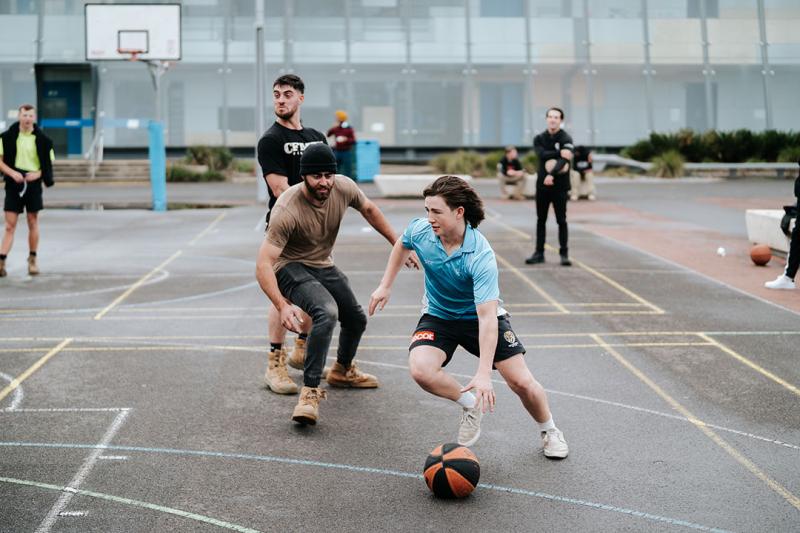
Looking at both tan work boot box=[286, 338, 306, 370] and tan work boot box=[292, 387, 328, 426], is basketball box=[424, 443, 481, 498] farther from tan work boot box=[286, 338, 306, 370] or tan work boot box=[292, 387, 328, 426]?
tan work boot box=[286, 338, 306, 370]

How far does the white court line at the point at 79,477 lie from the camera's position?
215 inches

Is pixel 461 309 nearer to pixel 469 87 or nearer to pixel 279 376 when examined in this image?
pixel 279 376

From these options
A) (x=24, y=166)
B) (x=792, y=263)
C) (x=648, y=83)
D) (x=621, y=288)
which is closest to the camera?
(x=792, y=263)

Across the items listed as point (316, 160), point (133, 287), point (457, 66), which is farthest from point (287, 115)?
point (457, 66)

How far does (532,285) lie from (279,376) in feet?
18.8

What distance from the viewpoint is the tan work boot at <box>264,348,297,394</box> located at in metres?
8.16

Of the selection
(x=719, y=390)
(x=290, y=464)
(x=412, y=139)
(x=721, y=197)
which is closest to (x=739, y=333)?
(x=719, y=390)

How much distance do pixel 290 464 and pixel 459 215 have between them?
173cm

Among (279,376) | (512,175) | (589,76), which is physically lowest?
(279,376)

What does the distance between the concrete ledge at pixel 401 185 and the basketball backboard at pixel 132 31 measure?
726 cm

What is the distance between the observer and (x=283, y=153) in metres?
8.75

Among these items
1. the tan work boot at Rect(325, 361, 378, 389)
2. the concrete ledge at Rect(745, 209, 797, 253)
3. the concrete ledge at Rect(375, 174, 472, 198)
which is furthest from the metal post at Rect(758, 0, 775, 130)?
the tan work boot at Rect(325, 361, 378, 389)

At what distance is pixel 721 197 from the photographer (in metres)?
27.6

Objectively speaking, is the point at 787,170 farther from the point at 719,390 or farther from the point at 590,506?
the point at 590,506
